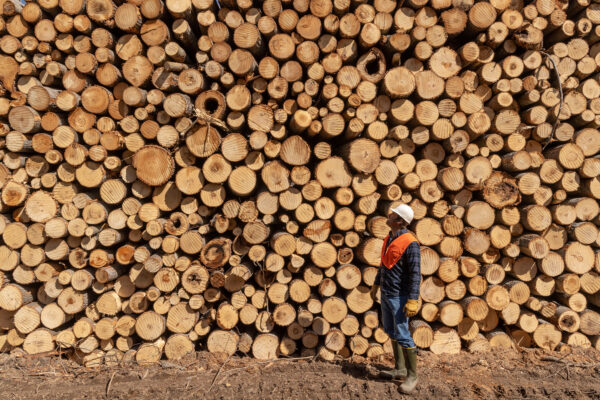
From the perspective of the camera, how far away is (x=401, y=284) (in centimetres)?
302

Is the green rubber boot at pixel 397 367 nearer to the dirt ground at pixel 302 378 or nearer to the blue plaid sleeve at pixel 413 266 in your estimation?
the dirt ground at pixel 302 378

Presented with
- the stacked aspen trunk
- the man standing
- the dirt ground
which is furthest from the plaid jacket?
the dirt ground

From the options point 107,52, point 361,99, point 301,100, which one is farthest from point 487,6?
point 107,52

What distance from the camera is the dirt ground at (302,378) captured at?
10.0 ft

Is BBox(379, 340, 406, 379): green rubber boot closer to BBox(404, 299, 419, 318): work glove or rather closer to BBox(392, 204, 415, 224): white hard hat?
Answer: BBox(404, 299, 419, 318): work glove

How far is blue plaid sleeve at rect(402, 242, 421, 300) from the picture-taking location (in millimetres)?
2879

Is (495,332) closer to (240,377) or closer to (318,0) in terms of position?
(240,377)

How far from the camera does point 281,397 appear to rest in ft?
9.84

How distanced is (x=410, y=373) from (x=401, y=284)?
2.73 ft

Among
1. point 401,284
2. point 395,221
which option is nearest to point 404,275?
point 401,284

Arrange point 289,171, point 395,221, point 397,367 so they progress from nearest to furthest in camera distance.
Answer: point 395,221 → point 397,367 → point 289,171

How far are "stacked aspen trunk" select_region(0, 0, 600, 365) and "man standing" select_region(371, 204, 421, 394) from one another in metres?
0.46

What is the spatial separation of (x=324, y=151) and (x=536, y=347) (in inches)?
129

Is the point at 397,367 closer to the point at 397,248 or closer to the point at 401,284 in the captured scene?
the point at 401,284
